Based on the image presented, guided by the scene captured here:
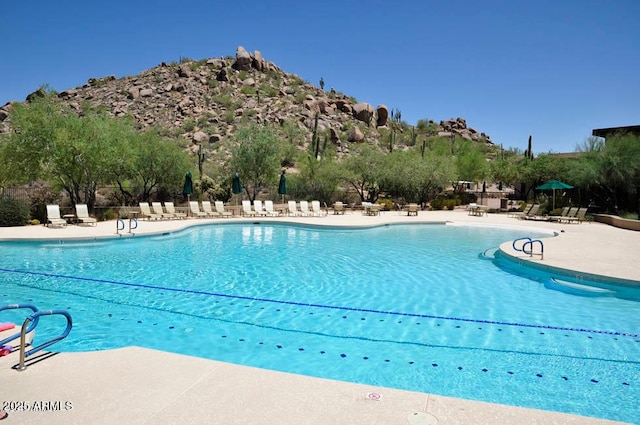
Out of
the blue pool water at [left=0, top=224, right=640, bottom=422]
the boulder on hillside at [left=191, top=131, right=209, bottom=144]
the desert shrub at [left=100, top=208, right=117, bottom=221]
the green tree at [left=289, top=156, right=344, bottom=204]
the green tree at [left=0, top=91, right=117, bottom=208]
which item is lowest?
the blue pool water at [left=0, top=224, right=640, bottom=422]

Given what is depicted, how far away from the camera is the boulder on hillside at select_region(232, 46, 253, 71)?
214 feet

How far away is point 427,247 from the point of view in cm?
1342

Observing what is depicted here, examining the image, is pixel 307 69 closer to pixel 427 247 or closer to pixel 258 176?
pixel 258 176

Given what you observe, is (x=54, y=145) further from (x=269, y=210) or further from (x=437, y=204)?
(x=437, y=204)

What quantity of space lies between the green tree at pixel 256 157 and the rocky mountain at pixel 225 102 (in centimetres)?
2087

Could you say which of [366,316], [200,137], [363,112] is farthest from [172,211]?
[363,112]

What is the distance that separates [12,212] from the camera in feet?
51.7

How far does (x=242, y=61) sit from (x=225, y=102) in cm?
1342

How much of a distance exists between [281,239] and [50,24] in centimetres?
1686

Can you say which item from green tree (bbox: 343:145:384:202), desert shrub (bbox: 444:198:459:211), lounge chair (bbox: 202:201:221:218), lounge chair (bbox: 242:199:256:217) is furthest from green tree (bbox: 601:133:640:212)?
lounge chair (bbox: 202:201:221:218)

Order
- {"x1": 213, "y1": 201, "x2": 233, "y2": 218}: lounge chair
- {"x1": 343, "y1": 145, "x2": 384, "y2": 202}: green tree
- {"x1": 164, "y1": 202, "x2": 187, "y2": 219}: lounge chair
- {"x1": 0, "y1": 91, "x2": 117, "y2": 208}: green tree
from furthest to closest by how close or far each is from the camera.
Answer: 1. {"x1": 343, "y1": 145, "x2": 384, "y2": 202}: green tree
2. {"x1": 213, "y1": 201, "x2": 233, "y2": 218}: lounge chair
3. {"x1": 164, "y1": 202, "x2": 187, "y2": 219}: lounge chair
4. {"x1": 0, "y1": 91, "x2": 117, "y2": 208}: green tree

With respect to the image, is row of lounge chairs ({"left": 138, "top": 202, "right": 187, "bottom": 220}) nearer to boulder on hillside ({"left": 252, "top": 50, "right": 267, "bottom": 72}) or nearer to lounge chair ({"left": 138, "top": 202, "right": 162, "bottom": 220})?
lounge chair ({"left": 138, "top": 202, "right": 162, "bottom": 220})

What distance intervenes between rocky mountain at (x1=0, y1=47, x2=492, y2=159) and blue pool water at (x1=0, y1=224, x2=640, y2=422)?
36.9 m

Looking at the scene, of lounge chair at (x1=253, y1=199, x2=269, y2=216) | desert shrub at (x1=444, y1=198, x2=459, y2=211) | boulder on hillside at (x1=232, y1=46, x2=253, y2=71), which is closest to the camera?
lounge chair at (x1=253, y1=199, x2=269, y2=216)
